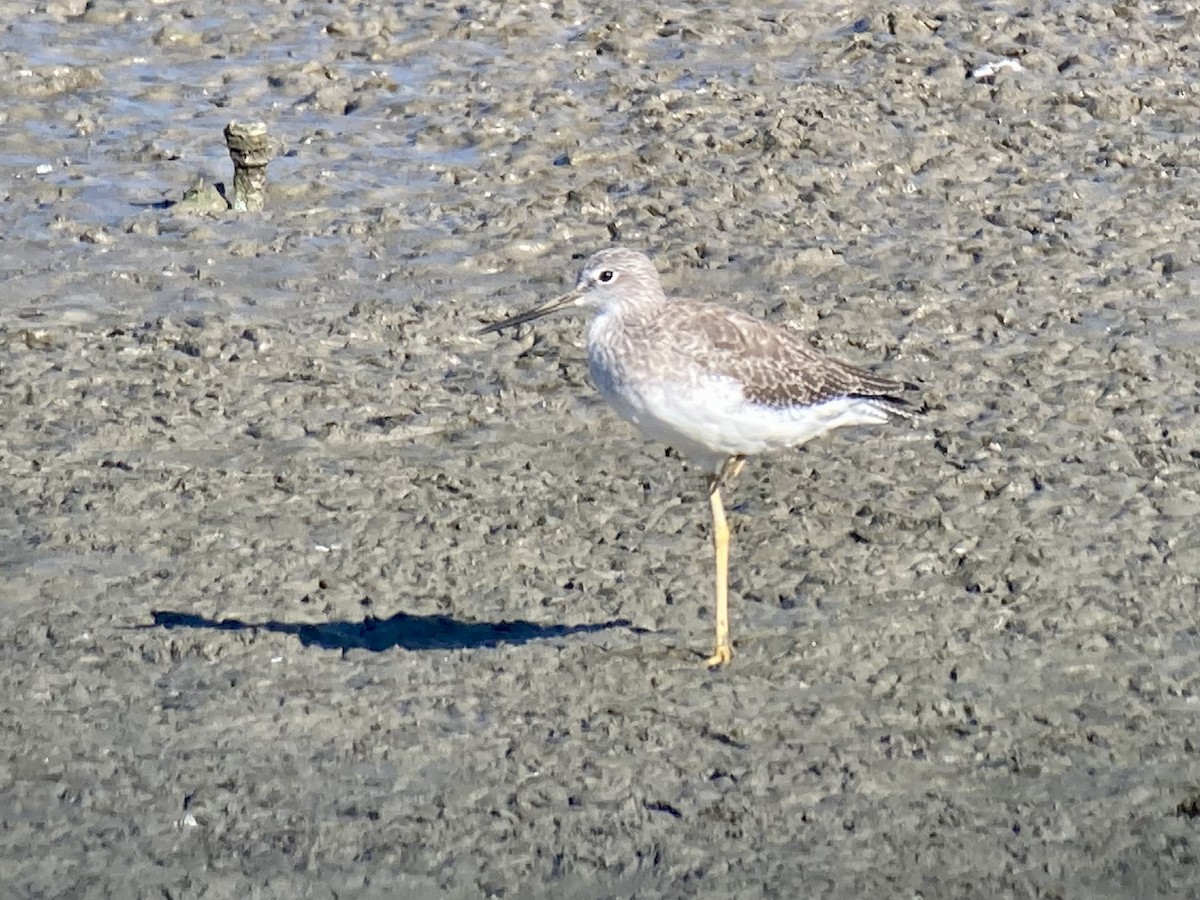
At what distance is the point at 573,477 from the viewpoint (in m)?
9.11

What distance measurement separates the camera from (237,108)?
1360 centimetres

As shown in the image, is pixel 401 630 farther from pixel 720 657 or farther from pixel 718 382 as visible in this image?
pixel 718 382

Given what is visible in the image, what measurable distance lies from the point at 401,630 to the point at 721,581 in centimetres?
124

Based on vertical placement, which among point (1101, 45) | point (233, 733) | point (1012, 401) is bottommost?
point (1101, 45)

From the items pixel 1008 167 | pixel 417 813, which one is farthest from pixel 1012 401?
pixel 417 813

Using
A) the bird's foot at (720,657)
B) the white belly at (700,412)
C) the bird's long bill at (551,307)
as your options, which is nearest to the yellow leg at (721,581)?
the bird's foot at (720,657)

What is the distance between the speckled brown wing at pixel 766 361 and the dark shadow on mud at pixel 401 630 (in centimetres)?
108

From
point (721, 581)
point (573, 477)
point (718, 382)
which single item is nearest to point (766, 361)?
point (718, 382)

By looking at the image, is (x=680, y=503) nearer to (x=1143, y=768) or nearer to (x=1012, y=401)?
(x=1012, y=401)

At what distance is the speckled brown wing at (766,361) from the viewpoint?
7633 mm

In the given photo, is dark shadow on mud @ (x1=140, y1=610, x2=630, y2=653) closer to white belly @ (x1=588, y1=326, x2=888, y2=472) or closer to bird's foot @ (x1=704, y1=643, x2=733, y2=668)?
bird's foot @ (x1=704, y1=643, x2=733, y2=668)

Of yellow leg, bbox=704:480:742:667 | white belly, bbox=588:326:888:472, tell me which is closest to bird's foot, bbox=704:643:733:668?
yellow leg, bbox=704:480:742:667

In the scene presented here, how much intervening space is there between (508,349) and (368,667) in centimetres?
323

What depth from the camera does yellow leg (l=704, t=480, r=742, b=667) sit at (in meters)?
7.57
